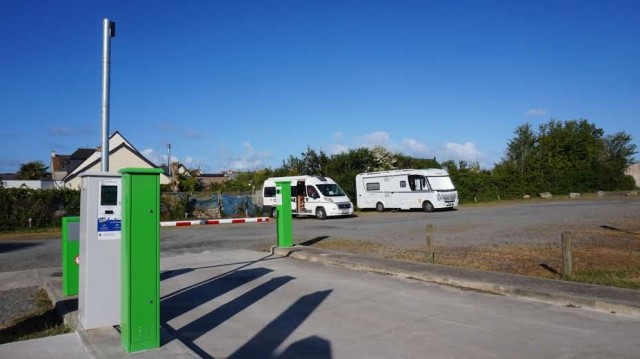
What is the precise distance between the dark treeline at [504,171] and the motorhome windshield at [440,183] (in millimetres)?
8149

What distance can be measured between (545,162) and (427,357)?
182ft

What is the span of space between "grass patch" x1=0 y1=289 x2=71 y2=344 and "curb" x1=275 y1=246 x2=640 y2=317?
571 centimetres

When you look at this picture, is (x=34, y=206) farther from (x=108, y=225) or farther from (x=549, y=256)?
(x=549, y=256)

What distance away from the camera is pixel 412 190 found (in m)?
32.7

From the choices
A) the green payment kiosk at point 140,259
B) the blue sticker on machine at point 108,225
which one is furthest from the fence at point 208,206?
the green payment kiosk at point 140,259

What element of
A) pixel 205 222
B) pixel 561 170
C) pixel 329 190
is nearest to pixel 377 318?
pixel 205 222

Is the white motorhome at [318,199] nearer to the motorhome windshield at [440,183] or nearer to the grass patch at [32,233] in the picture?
the motorhome windshield at [440,183]

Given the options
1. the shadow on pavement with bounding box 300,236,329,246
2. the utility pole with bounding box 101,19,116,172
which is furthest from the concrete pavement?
the shadow on pavement with bounding box 300,236,329,246

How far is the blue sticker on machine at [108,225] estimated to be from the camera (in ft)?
19.6

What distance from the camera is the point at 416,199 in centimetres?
3259

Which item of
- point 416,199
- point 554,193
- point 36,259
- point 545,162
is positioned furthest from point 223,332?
point 545,162

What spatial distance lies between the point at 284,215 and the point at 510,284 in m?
6.79

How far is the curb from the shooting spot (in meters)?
6.91

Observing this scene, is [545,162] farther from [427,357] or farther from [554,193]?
[427,357]
